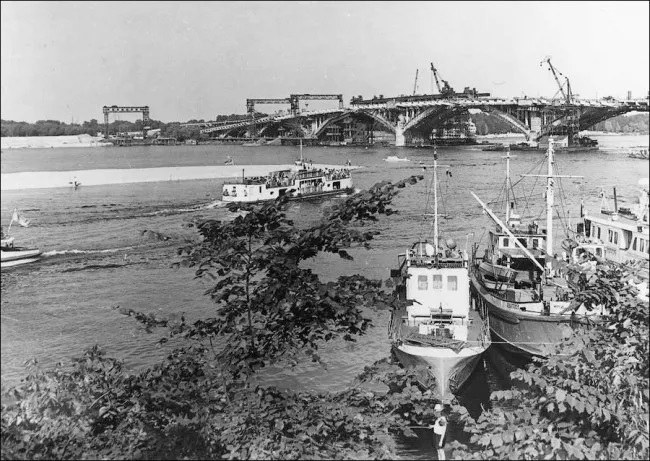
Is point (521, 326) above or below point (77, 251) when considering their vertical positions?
below

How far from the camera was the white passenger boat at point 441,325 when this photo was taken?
1680 cm

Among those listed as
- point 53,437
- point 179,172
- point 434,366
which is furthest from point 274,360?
point 179,172

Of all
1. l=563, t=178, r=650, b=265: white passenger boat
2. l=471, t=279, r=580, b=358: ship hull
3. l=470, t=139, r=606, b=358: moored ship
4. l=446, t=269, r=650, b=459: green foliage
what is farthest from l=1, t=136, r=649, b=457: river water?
l=563, t=178, r=650, b=265: white passenger boat

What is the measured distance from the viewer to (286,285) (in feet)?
20.8

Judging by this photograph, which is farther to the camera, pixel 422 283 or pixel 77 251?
pixel 77 251

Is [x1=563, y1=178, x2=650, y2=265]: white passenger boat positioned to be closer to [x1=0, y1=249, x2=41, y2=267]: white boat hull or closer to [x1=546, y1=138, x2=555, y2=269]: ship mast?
[x1=546, y1=138, x2=555, y2=269]: ship mast

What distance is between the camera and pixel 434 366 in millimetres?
16750

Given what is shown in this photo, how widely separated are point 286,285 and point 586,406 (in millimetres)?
2958

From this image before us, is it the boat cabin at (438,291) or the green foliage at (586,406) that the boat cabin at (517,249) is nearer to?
the boat cabin at (438,291)

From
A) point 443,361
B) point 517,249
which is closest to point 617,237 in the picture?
point 517,249

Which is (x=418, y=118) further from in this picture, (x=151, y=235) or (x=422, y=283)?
(x=151, y=235)

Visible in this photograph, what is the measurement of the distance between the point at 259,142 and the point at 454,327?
5524 centimetres

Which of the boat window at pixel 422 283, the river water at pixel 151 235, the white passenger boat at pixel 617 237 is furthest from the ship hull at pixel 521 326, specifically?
the white passenger boat at pixel 617 237

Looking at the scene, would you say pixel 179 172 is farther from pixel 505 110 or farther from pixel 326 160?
pixel 505 110
